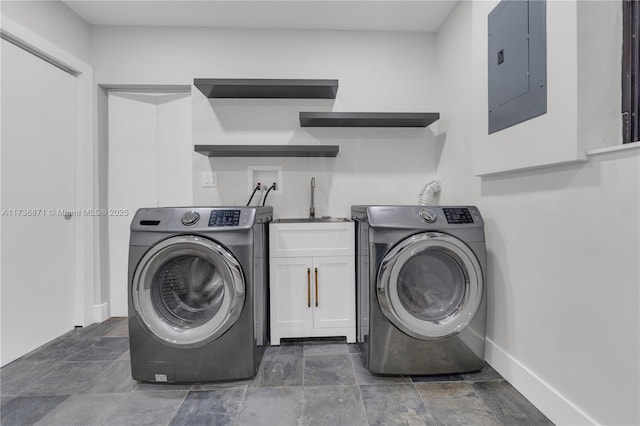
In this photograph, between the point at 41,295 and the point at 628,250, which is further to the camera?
the point at 41,295

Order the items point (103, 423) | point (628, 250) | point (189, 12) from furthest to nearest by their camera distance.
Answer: point (189, 12), point (103, 423), point (628, 250)

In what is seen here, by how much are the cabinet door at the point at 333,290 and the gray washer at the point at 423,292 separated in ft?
1.15

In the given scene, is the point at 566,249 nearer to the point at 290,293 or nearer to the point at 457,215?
the point at 457,215

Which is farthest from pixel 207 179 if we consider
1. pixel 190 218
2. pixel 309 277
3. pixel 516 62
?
pixel 516 62

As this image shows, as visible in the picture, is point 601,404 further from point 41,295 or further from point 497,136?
point 41,295

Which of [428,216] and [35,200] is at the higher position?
[35,200]

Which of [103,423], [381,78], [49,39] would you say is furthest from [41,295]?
[381,78]

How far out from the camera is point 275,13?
2254 mm

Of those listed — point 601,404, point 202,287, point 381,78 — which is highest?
point 381,78

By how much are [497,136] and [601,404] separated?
1216mm

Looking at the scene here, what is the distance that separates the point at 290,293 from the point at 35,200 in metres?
1.81

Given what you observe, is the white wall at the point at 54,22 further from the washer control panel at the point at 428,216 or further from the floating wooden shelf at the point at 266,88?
the washer control panel at the point at 428,216

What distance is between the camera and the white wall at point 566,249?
103 centimetres

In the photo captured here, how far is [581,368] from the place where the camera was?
119cm
